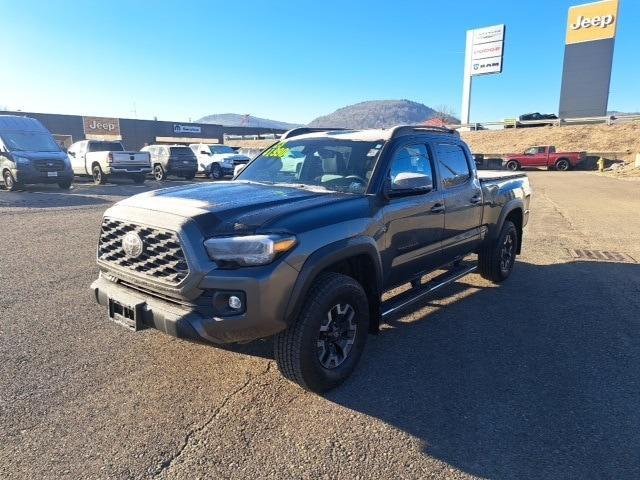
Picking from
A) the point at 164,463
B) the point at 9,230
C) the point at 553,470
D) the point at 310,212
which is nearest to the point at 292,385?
the point at 164,463

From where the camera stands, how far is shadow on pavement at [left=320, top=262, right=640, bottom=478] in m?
2.70

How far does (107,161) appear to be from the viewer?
18203 millimetres

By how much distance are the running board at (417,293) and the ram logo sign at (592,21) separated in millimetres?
63992

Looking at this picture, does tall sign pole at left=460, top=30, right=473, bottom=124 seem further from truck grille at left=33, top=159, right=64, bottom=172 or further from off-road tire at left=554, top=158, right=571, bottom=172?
truck grille at left=33, top=159, right=64, bottom=172

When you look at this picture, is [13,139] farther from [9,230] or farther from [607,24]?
[607,24]

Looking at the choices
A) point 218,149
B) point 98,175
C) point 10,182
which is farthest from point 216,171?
point 10,182

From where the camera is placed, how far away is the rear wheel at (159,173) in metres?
21.9

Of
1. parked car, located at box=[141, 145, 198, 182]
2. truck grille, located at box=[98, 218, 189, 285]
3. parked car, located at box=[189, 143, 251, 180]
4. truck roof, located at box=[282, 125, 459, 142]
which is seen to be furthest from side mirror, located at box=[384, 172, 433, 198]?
parked car, located at box=[189, 143, 251, 180]

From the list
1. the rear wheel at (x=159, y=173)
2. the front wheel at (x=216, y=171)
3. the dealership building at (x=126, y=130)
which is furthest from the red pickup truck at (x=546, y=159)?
the dealership building at (x=126, y=130)

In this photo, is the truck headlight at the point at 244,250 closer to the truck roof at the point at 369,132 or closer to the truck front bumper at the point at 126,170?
the truck roof at the point at 369,132

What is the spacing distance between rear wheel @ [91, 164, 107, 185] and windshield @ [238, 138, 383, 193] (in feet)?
53.1

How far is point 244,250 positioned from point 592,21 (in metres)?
68.4

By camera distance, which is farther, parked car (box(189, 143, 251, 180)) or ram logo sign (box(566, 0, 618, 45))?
ram logo sign (box(566, 0, 618, 45))

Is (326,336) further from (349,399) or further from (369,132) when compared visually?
(369,132)
